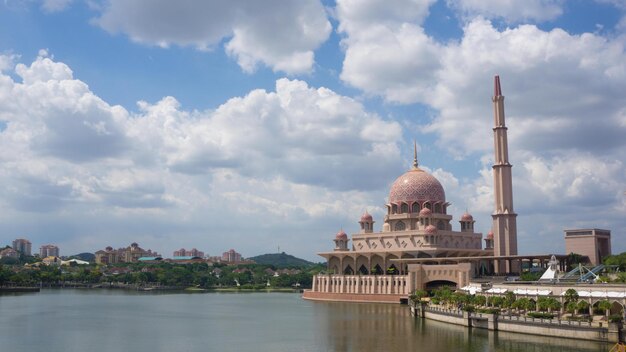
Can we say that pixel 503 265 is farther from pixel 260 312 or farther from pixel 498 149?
pixel 260 312

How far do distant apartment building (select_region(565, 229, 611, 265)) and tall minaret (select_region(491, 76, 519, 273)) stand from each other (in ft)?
17.5

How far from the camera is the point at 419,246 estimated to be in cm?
7675

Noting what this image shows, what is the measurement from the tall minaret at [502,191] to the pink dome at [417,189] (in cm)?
1354

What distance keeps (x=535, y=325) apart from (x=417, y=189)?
4444 cm

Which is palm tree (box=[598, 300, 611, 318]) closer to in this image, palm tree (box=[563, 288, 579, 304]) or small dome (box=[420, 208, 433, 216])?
palm tree (box=[563, 288, 579, 304])

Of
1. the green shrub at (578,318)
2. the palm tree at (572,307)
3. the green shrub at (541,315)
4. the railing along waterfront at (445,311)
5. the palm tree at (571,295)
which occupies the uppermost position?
the palm tree at (571,295)

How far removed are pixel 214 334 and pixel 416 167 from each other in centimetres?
4918

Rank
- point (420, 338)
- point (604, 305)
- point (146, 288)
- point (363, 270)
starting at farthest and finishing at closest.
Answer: point (146, 288), point (363, 270), point (420, 338), point (604, 305)

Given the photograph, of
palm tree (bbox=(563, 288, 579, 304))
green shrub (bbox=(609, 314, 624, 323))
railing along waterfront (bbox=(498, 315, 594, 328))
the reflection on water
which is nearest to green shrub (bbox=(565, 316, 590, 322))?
railing along waterfront (bbox=(498, 315, 594, 328))

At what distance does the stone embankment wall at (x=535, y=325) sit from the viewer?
116 ft

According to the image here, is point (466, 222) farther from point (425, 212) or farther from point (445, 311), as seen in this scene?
point (445, 311)

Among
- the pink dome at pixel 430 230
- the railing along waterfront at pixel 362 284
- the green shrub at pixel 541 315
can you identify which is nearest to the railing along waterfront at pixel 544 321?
the green shrub at pixel 541 315

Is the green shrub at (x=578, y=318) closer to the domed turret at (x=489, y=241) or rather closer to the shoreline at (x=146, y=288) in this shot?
the domed turret at (x=489, y=241)

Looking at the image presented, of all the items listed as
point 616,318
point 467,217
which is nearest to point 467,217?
point 467,217
